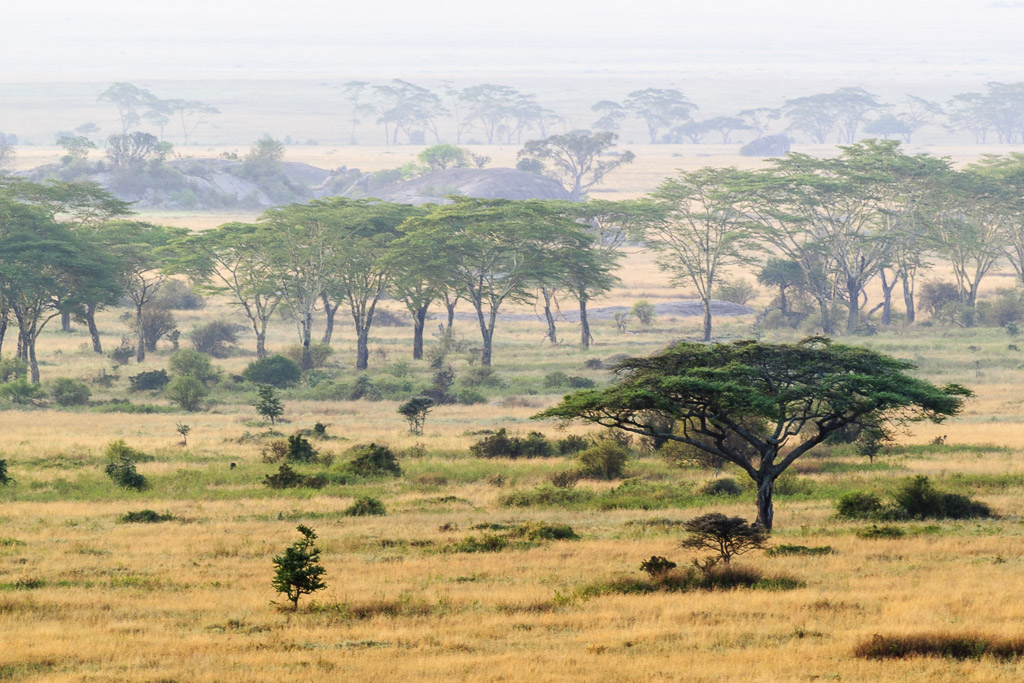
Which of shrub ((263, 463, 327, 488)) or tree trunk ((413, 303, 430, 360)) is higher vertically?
tree trunk ((413, 303, 430, 360))

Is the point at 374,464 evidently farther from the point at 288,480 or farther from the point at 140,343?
the point at 140,343

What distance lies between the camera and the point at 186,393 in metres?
56.1

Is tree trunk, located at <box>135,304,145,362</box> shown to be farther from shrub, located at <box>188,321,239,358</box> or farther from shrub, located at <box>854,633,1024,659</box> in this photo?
shrub, located at <box>854,633,1024,659</box>

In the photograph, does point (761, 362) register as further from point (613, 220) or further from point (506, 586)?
point (613, 220)

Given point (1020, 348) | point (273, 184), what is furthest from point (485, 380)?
point (273, 184)

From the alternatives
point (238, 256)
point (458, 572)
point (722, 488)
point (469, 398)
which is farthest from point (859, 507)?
point (238, 256)

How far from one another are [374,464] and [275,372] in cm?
2879

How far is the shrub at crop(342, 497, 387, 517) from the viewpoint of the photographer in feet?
95.8

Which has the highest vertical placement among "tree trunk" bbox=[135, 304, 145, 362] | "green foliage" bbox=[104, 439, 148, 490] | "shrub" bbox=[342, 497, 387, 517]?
"tree trunk" bbox=[135, 304, 145, 362]

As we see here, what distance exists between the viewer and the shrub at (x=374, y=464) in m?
36.0

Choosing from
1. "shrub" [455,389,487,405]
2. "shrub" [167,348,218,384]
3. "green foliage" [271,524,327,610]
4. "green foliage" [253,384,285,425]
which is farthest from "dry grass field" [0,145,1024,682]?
"shrub" [167,348,218,384]

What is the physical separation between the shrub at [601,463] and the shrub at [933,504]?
9.86 meters

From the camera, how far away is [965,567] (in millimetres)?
21172

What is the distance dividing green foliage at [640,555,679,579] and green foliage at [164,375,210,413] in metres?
39.2
